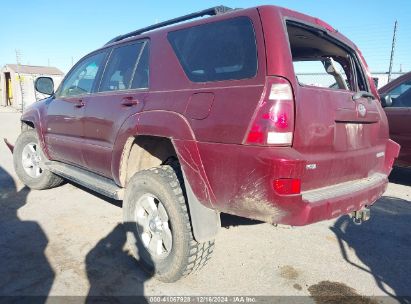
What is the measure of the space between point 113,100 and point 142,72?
426 mm

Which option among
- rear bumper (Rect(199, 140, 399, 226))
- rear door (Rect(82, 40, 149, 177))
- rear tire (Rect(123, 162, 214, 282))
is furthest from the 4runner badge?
rear door (Rect(82, 40, 149, 177))

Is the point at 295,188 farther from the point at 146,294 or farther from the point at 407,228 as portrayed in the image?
the point at 407,228

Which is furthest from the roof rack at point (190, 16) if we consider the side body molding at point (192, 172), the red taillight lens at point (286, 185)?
the red taillight lens at point (286, 185)

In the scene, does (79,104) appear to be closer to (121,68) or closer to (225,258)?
(121,68)

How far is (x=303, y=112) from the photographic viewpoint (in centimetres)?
241

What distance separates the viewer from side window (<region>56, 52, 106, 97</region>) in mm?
4211

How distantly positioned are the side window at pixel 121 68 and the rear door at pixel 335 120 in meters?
1.48

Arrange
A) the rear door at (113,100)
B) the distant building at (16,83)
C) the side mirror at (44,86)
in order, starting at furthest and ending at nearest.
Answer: the distant building at (16,83), the side mirror at (44,86), the rear door at (113,100)

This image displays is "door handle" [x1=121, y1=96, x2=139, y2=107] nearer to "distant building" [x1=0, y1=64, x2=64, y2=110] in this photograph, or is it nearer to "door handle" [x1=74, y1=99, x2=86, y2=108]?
"door handle" [x1=74, y1=99, x2=86, y2=108]

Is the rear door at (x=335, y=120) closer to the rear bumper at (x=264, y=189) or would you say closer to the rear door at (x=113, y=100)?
the rear bumper at (x=264, y=189)

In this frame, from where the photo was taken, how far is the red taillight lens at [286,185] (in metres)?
2.29

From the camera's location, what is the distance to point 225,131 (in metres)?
2.46

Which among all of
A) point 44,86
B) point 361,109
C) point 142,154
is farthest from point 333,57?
point 44,86

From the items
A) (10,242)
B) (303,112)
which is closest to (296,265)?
(303,112)
